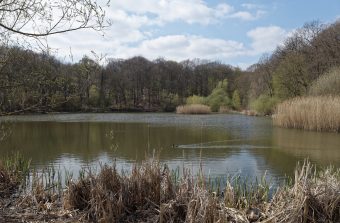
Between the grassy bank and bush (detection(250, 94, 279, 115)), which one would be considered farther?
bush (detection(250, 94, 279, 115))

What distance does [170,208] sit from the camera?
4871 millimetres

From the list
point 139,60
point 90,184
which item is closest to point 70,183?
point 90,184

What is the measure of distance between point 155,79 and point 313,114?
159 ft

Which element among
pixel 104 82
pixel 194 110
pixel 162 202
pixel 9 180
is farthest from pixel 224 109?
pixel 162 202

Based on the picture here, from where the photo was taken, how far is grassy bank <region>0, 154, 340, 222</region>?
15.6 feet

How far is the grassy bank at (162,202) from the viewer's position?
475cm

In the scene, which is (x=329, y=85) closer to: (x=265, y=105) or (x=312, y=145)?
(x=312, y=145)

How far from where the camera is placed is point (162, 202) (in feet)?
17.3

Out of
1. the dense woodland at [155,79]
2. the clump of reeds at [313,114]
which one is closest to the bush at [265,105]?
the dense woodland at [155,79]

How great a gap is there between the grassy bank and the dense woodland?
1225 mm

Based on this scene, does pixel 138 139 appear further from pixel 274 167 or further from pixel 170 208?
pixel 170 208

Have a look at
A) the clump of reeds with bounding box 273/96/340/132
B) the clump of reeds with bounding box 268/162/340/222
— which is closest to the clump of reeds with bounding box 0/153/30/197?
Result: the clump of reeds with bounding box 268/162/340/222

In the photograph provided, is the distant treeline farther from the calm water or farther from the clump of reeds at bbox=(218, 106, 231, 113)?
the clump of reeds at bbox=(218, 106, 231, 113)

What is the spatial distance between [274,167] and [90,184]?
6391 mm
